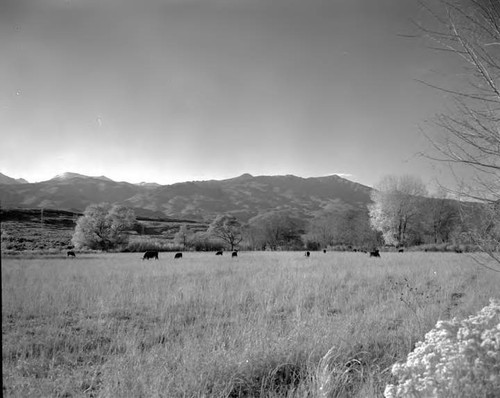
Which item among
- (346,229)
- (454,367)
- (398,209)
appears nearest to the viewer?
(454,367)

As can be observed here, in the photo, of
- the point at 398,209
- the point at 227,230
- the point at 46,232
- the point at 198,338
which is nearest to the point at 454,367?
the point at 198,338

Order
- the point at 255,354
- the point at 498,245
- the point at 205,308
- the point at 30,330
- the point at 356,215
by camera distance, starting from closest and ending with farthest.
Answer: the point at 255,354, the point at 498,245, the point at 30,330, the point at 205,308, the point at 356,215

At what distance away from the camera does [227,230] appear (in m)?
63.9

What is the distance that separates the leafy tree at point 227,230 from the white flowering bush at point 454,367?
60.4m

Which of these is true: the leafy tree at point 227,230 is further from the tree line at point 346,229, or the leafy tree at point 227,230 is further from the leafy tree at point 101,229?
the leafy tree at point 101,229

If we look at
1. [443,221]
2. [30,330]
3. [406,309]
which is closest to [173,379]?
[30,330]

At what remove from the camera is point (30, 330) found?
532cm

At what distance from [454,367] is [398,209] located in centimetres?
5056

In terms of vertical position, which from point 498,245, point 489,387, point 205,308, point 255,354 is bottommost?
point 205,308

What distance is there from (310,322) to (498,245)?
282 centimetres

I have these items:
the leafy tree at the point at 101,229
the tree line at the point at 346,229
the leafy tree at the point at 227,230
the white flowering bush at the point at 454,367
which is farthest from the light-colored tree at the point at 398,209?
the white flowering bush at the point at 454,367

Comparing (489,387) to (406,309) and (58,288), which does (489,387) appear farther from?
(58,288)

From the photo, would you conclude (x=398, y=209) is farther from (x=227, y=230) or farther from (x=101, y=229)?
(x=101, y=229)

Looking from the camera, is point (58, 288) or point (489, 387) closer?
point (489, 387)
